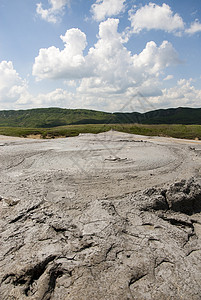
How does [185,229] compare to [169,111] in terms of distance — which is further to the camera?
[169,111]

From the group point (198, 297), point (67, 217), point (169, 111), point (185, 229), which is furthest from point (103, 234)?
point (169, 111)

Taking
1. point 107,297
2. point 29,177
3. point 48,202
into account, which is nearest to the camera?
point 107,297

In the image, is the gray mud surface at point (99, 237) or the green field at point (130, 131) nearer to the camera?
the gray mud surface at point (99, 237)

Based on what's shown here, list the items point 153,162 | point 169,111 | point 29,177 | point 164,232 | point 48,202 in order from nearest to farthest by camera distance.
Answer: point 164,232
point 48,202
point 29,177
point 153,162
point 169,111

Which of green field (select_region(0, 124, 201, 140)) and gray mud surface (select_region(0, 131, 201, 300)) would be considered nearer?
gray mud surface (select_region(0, 131, 201, 300))

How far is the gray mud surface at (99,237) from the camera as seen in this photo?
8.95ft

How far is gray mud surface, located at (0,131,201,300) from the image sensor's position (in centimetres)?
273

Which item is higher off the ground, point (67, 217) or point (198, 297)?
point (67, 217)

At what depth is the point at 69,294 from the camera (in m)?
2.59

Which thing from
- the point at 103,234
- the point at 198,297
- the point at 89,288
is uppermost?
the point at 103,234

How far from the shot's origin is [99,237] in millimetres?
3412

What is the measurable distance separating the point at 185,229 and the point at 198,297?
62.0 inches

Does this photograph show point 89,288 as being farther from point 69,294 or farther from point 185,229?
point 185,229

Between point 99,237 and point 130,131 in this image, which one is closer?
point 99,237
